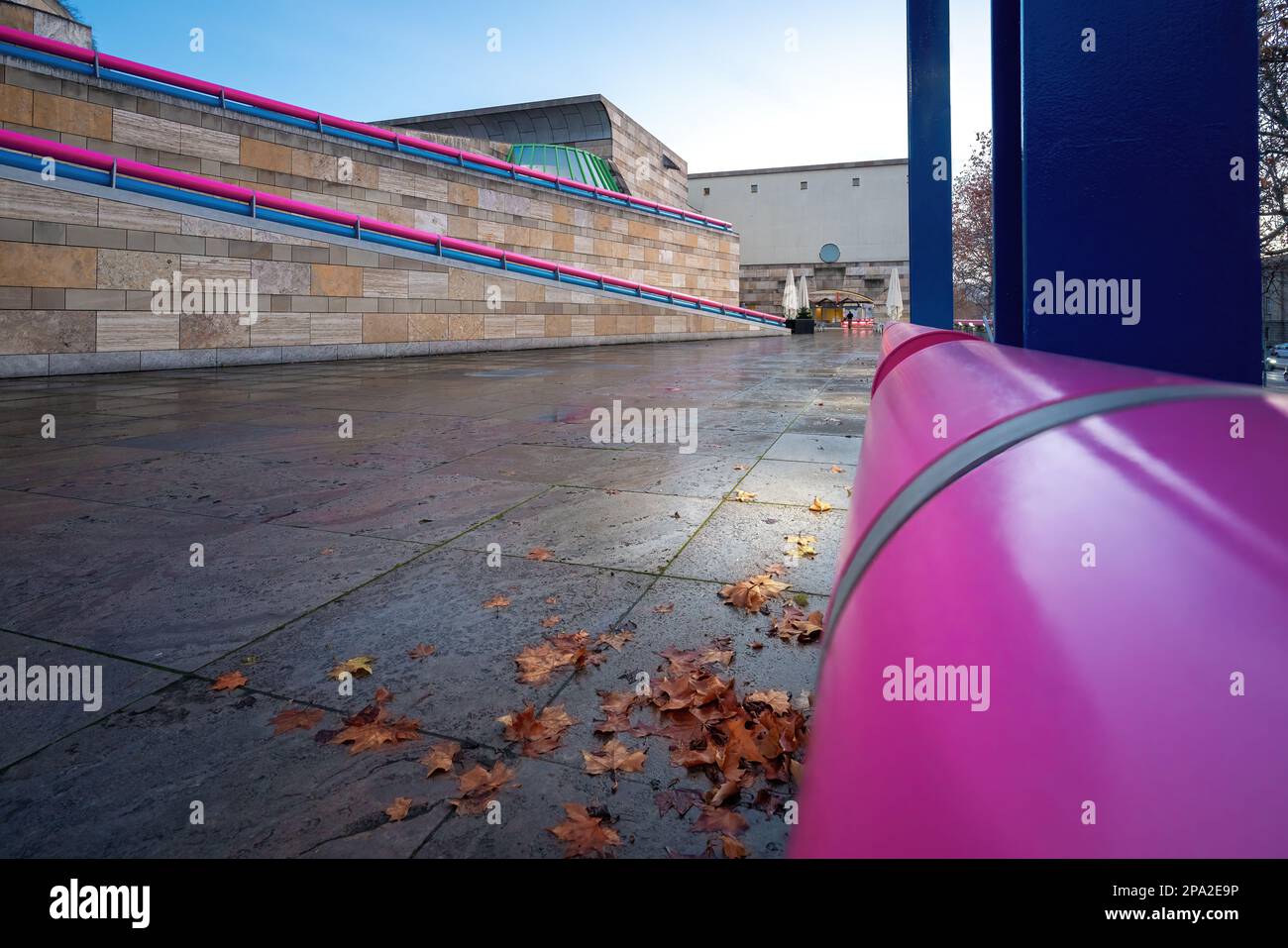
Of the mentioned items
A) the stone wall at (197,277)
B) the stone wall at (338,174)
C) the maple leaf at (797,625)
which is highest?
the stone wall at (338,174)

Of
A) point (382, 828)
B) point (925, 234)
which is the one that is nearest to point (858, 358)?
point (925, 234)

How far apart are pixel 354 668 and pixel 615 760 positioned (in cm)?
94

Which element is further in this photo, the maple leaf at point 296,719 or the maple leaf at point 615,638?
the maple leaf at point 615,638

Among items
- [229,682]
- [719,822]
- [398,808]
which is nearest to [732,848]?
[719,822]

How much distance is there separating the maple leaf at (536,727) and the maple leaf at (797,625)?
2.79ft

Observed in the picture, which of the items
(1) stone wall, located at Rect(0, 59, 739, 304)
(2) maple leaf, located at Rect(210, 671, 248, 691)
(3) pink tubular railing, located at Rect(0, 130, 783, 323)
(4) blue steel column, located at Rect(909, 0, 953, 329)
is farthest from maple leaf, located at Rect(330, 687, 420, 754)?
(1) stone wall, located at Rect(0, 59, 739, 304)

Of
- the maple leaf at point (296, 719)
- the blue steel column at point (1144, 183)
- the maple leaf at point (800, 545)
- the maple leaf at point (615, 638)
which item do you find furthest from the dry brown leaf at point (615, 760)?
the blue steel column at point (1144, 183)

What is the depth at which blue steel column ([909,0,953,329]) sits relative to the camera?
8.93 metres

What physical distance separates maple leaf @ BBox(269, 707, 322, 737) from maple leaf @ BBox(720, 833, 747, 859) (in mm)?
1159

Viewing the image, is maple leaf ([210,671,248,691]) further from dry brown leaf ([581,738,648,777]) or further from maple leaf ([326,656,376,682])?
dry brown leaf ([581,738,648,777])

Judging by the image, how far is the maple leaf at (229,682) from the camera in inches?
86.6

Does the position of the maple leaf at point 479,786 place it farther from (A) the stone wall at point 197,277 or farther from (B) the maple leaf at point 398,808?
(A) the stone wall at point 197,277
